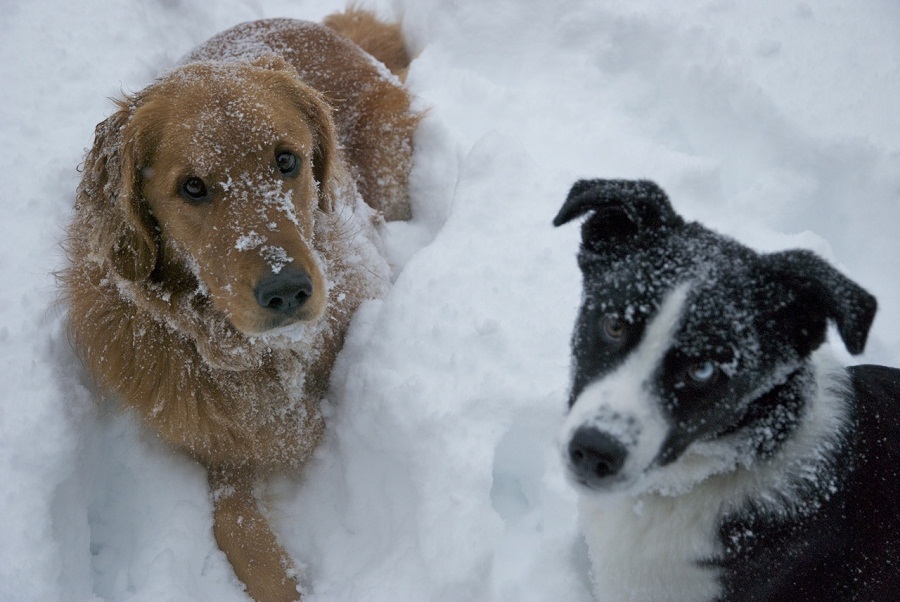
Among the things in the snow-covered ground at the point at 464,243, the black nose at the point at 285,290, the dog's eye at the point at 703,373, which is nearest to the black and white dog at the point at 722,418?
the dog's eye at the point at 703,373

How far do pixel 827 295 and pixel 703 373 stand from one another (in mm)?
423

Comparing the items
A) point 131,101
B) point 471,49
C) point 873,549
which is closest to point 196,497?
point 131,101

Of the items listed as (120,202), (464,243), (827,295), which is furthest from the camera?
(464,243)

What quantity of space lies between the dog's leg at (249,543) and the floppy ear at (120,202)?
1182mm

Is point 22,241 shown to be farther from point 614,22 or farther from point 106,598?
point 614,22

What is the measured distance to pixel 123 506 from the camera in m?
3.18

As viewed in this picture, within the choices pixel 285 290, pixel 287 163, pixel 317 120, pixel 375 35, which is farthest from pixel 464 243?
pixel 375 35

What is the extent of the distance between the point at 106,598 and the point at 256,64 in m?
2.71

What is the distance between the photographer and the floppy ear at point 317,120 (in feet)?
10.1

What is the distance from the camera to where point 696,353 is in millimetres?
1876

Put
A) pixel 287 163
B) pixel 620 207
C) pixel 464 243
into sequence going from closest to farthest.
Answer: pixel 620 207 < pixel 287 163 < pixel 464 243

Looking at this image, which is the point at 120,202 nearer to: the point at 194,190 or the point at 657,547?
the point at 194,190

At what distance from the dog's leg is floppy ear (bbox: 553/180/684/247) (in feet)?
6.81

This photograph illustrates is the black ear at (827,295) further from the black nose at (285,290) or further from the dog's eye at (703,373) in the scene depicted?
the black nose at (285,290)
